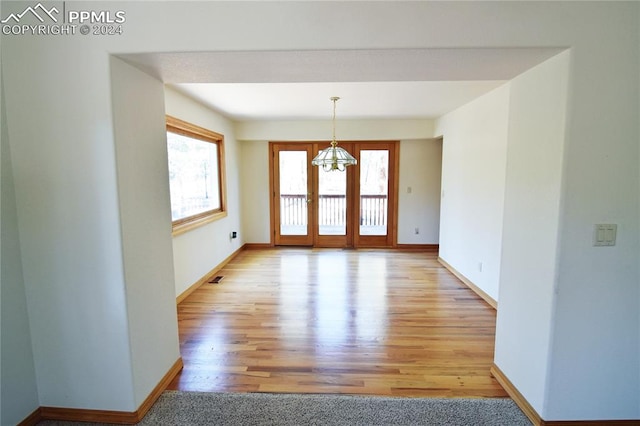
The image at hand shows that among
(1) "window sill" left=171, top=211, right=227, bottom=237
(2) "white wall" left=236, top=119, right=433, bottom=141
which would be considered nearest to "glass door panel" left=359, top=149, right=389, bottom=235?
(2) "white wall" left=236, top=119, right=433, bottom=141

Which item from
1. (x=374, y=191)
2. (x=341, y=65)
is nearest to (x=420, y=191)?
(x=374, y=191)

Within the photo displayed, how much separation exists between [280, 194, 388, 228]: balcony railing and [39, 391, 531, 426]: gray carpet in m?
4.26

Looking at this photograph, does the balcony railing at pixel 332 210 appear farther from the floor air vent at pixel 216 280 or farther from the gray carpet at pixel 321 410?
the gray carpet at pixel 321 410

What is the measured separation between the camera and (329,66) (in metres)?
1.87

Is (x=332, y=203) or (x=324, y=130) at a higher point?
(x=324, y=130)

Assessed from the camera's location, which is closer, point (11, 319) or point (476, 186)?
point (11, 319)

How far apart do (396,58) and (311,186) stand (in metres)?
4.43

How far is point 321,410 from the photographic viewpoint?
196 cm

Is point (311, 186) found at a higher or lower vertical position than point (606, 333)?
higher

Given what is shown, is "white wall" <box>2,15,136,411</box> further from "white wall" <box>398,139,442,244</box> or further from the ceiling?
"white wall" <box>398,139,442,244</box>

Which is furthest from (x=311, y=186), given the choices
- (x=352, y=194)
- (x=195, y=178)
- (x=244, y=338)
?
(x=244, y=338)

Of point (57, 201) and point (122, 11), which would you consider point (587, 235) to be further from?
point (57, 201)

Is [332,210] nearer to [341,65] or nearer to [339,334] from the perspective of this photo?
[339,334]

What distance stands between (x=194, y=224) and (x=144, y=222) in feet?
6.83
